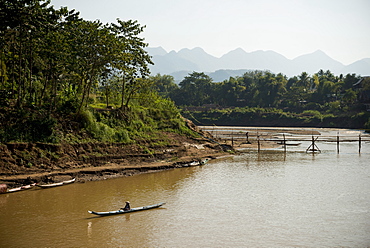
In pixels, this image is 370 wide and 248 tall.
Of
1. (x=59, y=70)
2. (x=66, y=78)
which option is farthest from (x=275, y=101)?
(x=59, y=70)

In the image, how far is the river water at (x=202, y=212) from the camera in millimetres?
15273

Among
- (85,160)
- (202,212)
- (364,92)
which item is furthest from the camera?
(364,92)

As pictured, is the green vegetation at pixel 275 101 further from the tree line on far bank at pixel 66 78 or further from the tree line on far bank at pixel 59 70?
the tree line on far bank at pixel 59 70

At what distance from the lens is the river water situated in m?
15.3

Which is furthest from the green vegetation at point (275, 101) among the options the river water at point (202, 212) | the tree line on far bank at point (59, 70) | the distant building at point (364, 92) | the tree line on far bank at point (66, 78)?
the river water at point (202, 212)

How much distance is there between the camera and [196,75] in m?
118

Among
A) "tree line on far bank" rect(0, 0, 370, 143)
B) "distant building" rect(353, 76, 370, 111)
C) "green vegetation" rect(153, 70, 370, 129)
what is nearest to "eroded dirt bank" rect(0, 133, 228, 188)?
"tree line on far bank" rect(0, 0, 370, 143)

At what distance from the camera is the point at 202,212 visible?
18891 millimetres

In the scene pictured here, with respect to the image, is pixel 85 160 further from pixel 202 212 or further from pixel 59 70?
pixel 202 212

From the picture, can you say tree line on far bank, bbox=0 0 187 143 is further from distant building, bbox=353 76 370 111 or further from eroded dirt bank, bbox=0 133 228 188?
distant building, bbox=353 76 370 111

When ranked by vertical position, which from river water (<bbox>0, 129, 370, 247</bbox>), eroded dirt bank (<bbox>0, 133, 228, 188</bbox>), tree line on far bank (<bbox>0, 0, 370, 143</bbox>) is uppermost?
tree line on far bank (<bbox>0, 0, 370, 143</bbox>)

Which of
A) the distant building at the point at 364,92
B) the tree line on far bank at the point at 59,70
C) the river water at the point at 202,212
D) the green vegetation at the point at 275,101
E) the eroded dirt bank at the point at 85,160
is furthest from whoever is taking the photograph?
the green vegetation at the point at 275,101

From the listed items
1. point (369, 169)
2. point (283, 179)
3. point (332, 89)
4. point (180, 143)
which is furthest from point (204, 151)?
point (332, 89)

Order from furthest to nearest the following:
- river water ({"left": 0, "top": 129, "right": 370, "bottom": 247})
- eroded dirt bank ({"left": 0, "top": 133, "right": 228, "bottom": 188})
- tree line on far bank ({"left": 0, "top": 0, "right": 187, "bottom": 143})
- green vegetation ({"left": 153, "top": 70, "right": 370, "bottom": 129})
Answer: green vegetation ({"left": 153, "top": 70, "right": 370, "bottom": 129}) < tree line on far bank ({"left": 0, "top": 0, "right": 187, "bottom": 143}) < eroded dirt bank ({"left": 0, "top": 133, "right": 228, "bottom": 188}) < river water ({"left": 0, "top": 129, "right": 370, "bottom": 247})
